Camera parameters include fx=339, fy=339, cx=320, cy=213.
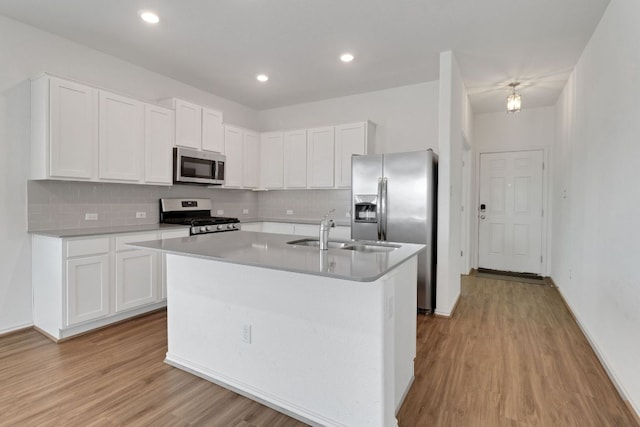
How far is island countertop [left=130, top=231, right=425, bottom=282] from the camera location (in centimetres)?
148

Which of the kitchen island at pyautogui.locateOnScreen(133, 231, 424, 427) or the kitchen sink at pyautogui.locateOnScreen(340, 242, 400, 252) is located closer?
the kitchen island at pyautogui.locateOnScreen(133, 231, 424, 427)

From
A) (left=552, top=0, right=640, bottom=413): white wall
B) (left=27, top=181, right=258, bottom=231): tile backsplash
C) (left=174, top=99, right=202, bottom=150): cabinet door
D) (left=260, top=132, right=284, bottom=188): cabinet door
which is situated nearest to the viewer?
(left=552, top=0, right=640, bottom=413): white wall

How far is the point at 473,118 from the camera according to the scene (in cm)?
580

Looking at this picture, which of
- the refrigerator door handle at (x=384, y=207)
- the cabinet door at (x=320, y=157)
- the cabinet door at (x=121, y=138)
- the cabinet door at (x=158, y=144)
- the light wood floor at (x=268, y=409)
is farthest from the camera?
the cabinet door at (x=320, y=157)

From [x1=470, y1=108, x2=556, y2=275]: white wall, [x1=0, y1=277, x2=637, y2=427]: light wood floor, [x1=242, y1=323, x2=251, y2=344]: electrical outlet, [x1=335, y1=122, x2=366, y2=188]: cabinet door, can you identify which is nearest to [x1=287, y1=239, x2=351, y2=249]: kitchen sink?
[x1=242, y1=323, x2=251, y2=344]: electrical outlet

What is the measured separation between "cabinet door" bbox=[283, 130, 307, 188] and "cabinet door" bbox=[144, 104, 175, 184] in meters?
1.70

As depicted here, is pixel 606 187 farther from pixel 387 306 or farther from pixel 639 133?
pixel 387 306

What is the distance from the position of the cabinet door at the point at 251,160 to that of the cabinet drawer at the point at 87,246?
230cm

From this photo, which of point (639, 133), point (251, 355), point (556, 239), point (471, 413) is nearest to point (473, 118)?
point (556, 239)

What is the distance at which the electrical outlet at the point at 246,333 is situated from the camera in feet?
6.81

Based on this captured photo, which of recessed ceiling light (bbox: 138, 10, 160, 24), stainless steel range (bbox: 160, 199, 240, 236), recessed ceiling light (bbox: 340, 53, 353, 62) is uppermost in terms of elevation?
recessed ceiling light (bbox: 340, 53, 353, 62)

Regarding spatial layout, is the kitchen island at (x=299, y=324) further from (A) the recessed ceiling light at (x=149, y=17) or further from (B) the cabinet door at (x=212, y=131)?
(B) the cabinet door at (x=212, y=131)

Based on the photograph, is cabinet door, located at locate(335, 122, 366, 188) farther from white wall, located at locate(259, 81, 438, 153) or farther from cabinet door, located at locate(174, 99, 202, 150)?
cabinet door, located at locate(174, 99, 202, 150)

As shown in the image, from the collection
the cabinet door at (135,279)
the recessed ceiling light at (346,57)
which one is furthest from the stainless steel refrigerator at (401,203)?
the cabinet door at (135,279)
